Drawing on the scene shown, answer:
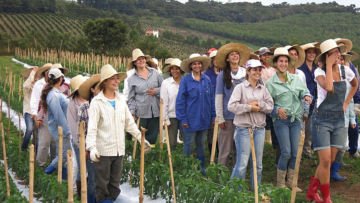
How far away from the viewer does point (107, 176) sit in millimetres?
5070

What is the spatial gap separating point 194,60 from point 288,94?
4.59 ft

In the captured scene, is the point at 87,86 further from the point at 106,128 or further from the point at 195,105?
the point at 195,105

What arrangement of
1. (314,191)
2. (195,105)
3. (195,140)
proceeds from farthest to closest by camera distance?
(195,140)
(195,105)
(314,191)

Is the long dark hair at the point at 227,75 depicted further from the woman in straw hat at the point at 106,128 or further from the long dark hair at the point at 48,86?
the long dark hair at the point at 48,86

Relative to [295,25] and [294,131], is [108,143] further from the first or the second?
[295,25]

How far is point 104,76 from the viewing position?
4.92m

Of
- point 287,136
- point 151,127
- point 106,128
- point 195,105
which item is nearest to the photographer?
point 106,128

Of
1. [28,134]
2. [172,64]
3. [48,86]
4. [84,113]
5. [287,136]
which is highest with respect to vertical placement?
[172,64]

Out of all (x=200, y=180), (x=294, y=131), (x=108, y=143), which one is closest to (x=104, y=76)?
(x=108, y=143)

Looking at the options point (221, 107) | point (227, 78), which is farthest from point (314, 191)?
point (227, 78)

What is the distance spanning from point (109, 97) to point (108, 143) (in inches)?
18.8

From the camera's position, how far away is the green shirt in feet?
18.6

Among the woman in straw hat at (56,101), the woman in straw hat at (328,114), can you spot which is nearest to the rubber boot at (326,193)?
the woman in straw hat at (328,114)

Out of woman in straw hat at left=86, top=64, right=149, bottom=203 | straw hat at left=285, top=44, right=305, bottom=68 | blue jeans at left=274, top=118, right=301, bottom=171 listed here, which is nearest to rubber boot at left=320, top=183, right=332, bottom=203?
blue jeans at left=274, top=118, right=301, bottom=171
